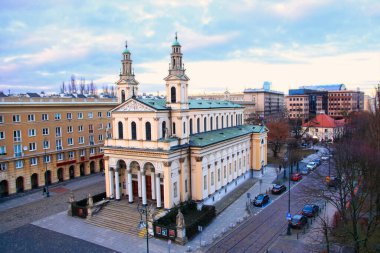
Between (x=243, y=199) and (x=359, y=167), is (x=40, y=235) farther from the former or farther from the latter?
(x=359, y=167)

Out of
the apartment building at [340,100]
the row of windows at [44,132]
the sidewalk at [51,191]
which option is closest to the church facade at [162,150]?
the sidewalk at [51,191]

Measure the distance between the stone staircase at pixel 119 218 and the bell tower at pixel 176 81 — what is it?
534 inches

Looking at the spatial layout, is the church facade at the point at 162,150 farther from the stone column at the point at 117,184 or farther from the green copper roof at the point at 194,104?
the green copper roof at the point at 194,104

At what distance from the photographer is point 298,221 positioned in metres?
32.9

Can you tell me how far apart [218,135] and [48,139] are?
1121 inches

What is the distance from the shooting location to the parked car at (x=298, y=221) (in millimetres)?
32781

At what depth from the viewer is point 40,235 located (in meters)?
32.7

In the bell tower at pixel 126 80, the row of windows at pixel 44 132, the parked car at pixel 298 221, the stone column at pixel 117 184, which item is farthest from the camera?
the row of windows at pixel 44 132

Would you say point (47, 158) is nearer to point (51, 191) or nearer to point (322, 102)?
point (51, 191)

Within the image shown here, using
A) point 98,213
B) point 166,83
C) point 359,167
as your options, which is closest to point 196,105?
point 166,83

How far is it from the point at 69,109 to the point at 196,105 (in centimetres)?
2387

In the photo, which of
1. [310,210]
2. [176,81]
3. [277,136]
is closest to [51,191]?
[176,81]

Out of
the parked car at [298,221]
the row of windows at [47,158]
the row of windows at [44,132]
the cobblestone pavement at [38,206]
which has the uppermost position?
the row of windows at [44,132]

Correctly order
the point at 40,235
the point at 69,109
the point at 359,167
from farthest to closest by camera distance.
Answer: the point at 69,109
the point at 40,235
the point at 359,167
